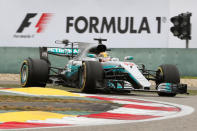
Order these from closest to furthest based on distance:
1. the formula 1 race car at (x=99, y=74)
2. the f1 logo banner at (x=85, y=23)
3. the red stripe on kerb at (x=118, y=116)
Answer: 1. the red stripe on kerb at (x=118, y=116)
2. the formula 1 race car at (x=99, y=74)
3. the f1 logo banner at (x=85, y=23)

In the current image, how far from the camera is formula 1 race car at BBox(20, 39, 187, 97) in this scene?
521 inches

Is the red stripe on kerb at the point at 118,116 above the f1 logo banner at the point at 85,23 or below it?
below

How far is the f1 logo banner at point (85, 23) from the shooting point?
95.2ft

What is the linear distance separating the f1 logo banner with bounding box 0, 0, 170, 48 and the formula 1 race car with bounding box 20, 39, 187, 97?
13235 mm

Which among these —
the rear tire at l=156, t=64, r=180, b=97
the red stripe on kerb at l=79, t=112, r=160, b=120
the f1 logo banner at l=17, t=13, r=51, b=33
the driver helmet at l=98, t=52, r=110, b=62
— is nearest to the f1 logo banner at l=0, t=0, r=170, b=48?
the f1 logo banner at l=17, t=13, r=51, b=33

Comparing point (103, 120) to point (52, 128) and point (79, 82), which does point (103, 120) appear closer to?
point (52, 128)

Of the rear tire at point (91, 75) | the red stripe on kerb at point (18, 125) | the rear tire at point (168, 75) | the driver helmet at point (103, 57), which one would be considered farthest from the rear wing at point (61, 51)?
the red stripe on kerb at point (18, 125)

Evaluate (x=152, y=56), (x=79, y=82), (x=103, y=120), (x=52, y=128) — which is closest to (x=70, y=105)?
Result: (x=103, y=120)

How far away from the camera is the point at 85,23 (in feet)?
96.2

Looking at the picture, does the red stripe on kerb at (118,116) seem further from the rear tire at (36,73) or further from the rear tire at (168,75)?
the rear tire at (36,73)

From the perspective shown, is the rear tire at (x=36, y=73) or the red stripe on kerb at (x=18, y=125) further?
the rear tire at (x=36, y=73)

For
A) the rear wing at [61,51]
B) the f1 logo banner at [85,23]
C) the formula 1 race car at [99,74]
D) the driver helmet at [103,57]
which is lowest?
the formula 1 race car at [99,74]

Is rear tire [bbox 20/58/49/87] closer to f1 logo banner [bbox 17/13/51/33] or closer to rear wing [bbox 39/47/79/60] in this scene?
rear wing [bbox 39/47/79/60]

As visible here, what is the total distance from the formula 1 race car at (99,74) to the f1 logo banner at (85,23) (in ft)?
43.4
